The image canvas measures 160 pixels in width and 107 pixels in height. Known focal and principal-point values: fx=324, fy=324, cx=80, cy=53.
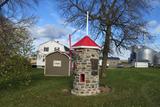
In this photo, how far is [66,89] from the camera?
29.0m

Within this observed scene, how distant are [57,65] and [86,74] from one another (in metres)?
26.3

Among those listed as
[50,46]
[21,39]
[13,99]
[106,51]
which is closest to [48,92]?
[13,99]

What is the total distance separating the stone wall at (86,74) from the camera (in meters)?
26.5

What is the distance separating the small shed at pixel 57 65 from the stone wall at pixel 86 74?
2501 cm

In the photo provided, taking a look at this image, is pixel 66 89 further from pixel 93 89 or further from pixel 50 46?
pixel 50 46

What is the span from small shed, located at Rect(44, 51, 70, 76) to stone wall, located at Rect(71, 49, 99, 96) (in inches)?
985

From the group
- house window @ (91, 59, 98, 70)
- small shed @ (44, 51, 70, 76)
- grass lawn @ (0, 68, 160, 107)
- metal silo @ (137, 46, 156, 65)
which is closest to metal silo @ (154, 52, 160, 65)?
metal silo @ (137, 46, 156, 65)

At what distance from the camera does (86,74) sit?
26609mm

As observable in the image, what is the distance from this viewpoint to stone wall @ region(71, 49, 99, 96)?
1041 inches

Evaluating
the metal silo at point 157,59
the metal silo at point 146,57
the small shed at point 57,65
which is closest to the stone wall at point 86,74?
the small shed at point 57,65

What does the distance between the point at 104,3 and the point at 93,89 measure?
14.6 metres

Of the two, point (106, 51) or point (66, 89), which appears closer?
point (66, 89)

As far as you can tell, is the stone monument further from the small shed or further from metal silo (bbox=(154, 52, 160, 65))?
metal silo (bbox=(154, 52, 160, 65))

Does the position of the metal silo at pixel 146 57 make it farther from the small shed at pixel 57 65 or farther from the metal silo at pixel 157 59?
the small shed at pixel 57 65
